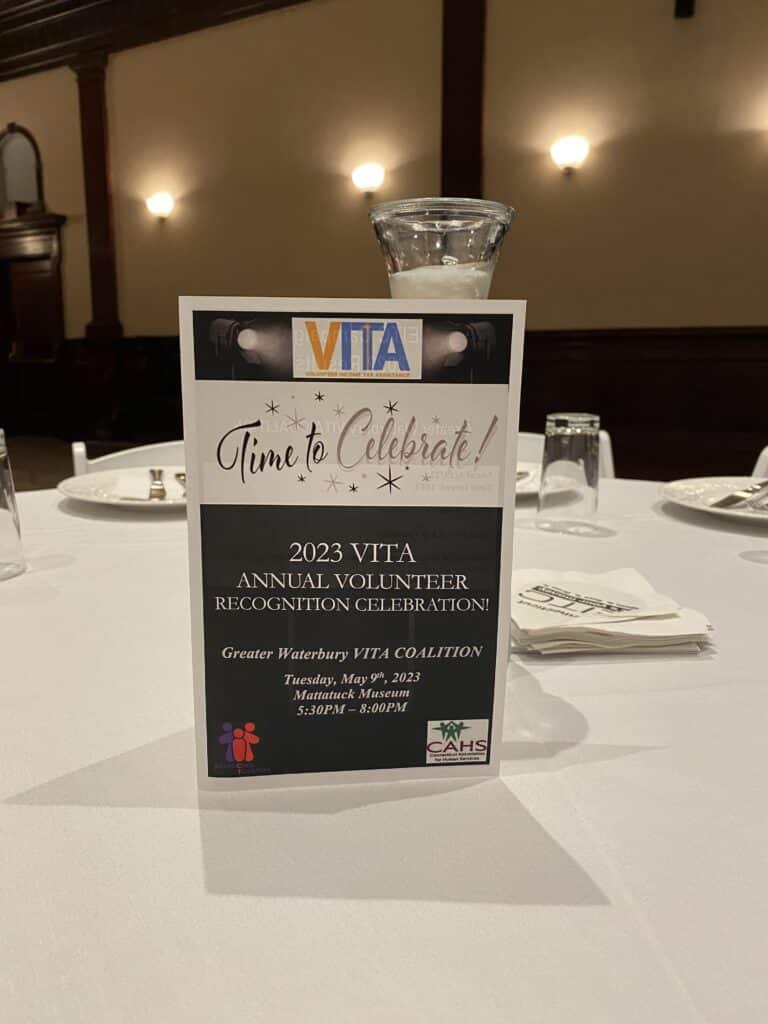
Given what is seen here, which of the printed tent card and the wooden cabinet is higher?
the wooden cabinet

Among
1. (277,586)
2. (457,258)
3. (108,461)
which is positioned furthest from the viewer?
(108,461)

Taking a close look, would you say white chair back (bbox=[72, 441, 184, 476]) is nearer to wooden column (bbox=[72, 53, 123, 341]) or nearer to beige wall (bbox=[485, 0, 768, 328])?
beige wall (bbox=[485, 0, 768, 328])

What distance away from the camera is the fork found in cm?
106

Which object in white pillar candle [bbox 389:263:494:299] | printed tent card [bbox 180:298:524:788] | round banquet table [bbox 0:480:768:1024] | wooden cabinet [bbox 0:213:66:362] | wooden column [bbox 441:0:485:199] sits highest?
wooden column [bbox 441:0:485:199]

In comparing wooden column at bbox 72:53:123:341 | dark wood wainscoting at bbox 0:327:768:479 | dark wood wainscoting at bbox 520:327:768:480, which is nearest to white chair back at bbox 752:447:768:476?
dark wood wainscoting at bbox 0:327:768:479

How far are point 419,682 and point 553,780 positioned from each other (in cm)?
9

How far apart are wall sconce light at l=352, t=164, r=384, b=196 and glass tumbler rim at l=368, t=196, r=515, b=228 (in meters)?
4.53

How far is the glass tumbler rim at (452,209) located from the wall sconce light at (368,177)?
4.53m

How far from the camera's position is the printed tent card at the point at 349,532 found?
1.22ft

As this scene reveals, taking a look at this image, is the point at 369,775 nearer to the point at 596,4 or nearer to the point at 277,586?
the point at 277,586

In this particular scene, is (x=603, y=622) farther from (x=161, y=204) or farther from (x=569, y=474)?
(x=161, y=204)

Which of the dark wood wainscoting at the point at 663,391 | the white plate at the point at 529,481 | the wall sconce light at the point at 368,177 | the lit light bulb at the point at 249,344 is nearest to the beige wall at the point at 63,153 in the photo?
the dark wood wainscoting at the point at 663,391

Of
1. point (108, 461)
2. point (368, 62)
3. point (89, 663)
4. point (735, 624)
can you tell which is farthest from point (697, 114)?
point (89, 663)

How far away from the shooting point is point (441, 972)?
291 millimetres
